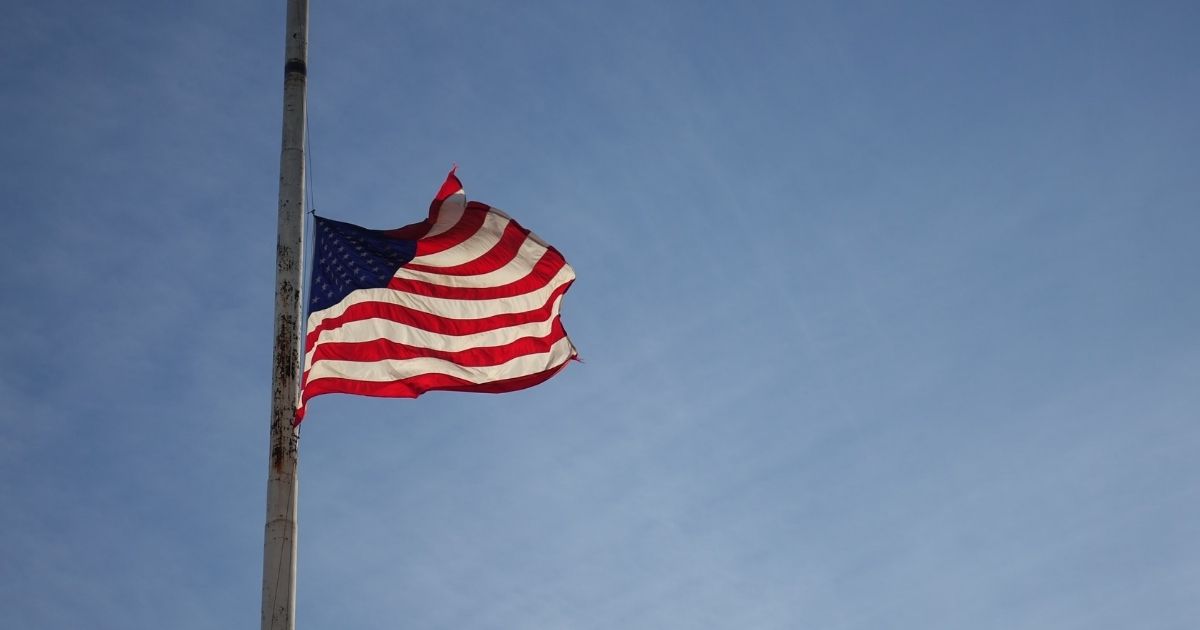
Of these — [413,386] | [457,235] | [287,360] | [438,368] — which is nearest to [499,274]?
[457,235]

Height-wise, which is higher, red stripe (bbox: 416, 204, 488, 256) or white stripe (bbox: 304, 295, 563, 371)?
red stripe (bbox: 416, 204, 488, 256)

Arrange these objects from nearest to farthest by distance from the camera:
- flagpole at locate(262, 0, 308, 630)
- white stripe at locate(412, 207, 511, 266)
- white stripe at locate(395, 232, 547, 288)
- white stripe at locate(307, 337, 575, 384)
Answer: flagpole at locate(262, 0, 308, 630) < white stripe at locate(307, 337, 575, 384) < white stripe at locate(395, 232, 547, 288) < white stripe at locate(412, 207, 511, 266)

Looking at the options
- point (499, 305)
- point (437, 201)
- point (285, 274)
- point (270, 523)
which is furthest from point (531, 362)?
point (270, 523)

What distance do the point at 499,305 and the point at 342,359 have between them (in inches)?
140

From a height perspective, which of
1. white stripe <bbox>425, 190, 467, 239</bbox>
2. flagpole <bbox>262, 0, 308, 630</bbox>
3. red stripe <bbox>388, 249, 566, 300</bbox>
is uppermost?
white stripe <bbox>425, 190, 467, 239</bbox>

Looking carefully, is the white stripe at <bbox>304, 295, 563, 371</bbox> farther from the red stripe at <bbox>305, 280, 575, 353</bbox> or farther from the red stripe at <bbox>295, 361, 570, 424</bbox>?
the red stripe at <bbox>295, 361, 570, 424</bbox>

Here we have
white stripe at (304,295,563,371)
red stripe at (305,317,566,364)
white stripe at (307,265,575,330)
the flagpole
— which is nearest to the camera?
the flagpole

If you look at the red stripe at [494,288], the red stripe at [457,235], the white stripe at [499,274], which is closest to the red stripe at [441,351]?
the red stripe at [494,288]

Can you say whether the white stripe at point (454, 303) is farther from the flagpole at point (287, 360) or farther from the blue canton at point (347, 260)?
the flagpole at point (287, 360)

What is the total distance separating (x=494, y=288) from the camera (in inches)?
850

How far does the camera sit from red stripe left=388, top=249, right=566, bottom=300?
2039 cm

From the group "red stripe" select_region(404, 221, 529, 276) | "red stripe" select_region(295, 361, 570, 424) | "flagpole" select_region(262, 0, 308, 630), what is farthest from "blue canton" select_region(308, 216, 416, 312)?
"flagpole" select_region(262, 0, 308, 630)

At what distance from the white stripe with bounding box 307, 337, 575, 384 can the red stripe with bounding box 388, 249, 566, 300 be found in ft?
3.58

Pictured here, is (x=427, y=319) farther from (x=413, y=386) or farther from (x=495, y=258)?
(x=495, y=258)
